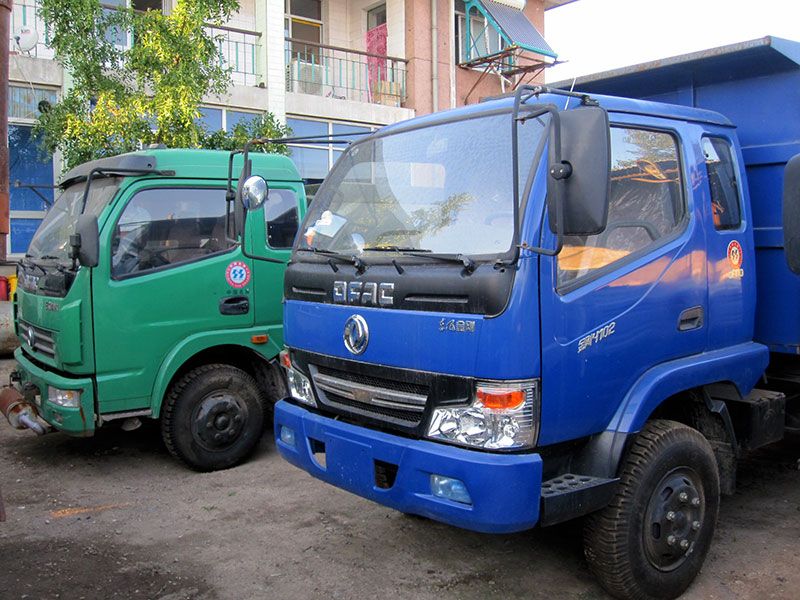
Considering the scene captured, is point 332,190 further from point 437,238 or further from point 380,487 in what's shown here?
point 380,487

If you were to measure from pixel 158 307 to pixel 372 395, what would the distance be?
8.62 ft

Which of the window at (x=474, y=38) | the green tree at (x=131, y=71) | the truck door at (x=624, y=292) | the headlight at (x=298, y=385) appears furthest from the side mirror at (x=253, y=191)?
the window at (x=474, y=38)

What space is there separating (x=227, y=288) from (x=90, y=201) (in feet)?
3.99

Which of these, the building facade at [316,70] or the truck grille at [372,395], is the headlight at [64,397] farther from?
the building facade at [316,70]

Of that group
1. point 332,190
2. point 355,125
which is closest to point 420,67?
point 355,125

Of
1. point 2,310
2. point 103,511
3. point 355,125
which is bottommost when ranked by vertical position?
point 103,511

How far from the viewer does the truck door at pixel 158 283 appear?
5.46 metres

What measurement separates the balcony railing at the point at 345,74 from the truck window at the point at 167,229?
878 cm

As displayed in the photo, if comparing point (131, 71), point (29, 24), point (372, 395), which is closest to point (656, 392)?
point (372, 395)

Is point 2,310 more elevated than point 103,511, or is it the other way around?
point 2,310

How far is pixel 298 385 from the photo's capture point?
4.17 metres

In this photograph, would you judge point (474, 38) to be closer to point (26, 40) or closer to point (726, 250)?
point (26, 40)

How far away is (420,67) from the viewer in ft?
50.3

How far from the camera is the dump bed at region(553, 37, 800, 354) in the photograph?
4324 mm
